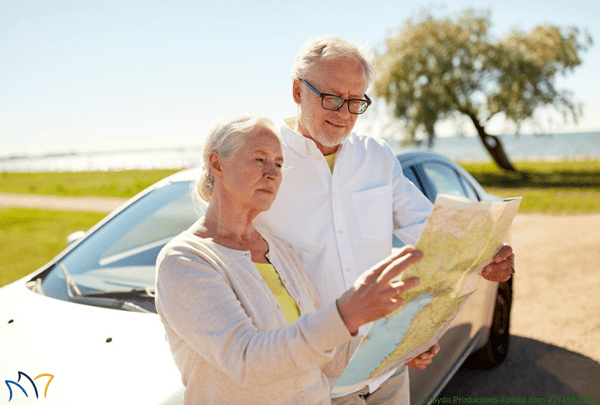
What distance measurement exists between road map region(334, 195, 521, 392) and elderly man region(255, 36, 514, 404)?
50cm

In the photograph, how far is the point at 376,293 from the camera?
107 cm

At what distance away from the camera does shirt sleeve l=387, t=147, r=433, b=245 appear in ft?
6.57

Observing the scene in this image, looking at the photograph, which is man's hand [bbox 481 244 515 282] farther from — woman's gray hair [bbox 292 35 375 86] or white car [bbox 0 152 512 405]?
white car [bbox 0 152 512 405]

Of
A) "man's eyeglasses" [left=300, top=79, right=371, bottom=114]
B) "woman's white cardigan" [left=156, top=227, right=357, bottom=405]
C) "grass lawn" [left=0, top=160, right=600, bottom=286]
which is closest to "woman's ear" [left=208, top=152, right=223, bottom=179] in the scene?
"woman's white cardigan" [left=156, top=227, right=357, bottom=405]

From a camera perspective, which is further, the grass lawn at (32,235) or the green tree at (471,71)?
the green tree at (471,71)

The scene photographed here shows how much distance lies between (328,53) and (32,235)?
954cm

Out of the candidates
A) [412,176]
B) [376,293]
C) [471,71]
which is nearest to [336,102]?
[376,293]

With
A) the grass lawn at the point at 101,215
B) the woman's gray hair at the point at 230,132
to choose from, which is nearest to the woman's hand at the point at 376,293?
the woman's gray hair at the point at 230,132

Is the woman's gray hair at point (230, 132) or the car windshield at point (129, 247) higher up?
the woman's gray hair at point (230, 132)

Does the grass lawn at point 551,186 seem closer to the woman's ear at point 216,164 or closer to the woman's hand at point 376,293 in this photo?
the woman's ear at point 216,164

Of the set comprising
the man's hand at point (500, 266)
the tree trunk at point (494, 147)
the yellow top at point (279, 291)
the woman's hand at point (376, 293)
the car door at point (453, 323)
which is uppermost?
the woman's hand at point (376, 293)

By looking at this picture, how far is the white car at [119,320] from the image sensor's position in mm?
1741

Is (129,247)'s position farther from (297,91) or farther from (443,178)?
(443,178)

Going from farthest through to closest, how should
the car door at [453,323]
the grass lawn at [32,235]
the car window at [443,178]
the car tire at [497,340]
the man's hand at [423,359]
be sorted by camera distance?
the grass lawn at [32,235] → the car tire at [497,340] → the car window at [443,178] → the car door at [453,323] → the man's hand at [423,359]
